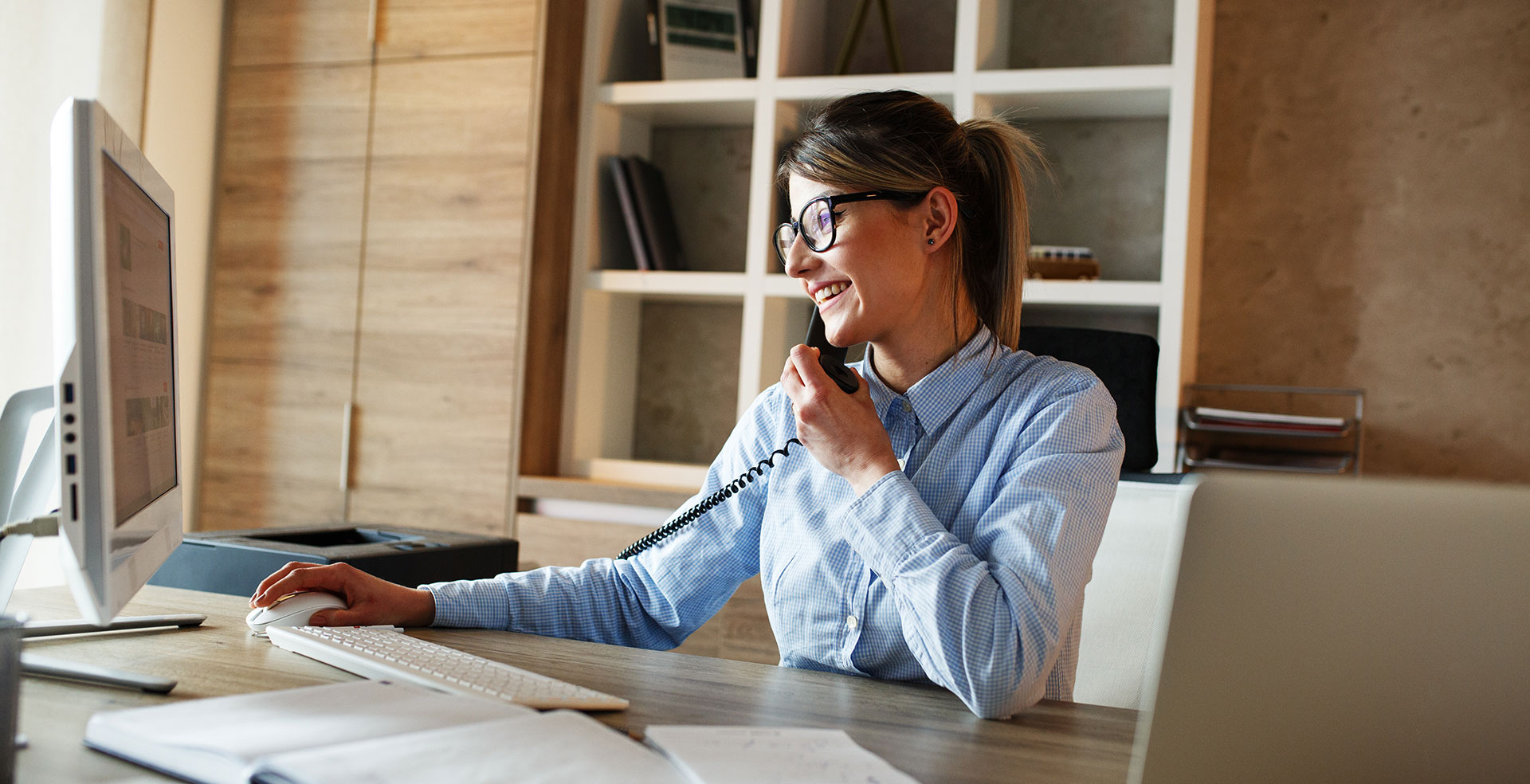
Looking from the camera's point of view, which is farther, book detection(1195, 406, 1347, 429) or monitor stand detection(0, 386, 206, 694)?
book detection(1195, 406, 1347, 429)

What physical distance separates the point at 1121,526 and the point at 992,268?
0.39m

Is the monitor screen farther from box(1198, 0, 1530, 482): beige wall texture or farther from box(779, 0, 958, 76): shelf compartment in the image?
box(1198, 0, 1530, 482): beige wall texture

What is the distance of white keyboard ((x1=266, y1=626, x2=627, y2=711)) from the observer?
2.99 ft

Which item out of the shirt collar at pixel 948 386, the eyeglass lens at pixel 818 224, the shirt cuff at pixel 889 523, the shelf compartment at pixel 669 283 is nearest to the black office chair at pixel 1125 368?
the shirt collar at pixel 948 386

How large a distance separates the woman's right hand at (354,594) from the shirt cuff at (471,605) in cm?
2

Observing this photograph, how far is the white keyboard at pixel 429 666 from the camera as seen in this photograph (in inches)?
35.9

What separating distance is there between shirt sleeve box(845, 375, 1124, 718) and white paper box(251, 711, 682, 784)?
346 millimetres

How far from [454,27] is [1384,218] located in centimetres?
235

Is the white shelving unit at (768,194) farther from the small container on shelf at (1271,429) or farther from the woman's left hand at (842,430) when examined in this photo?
the woman's left hand at (842,430)

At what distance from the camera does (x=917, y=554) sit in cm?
108

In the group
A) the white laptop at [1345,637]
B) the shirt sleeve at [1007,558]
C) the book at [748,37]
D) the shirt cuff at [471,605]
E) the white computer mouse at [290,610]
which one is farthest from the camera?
the book at [748,37]

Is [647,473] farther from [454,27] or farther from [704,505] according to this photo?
[704,505]

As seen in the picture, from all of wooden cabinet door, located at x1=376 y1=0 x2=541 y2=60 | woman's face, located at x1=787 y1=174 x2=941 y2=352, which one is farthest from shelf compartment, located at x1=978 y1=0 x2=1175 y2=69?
woman's face, located at x1=787 y1=174 x2=941 y2=352

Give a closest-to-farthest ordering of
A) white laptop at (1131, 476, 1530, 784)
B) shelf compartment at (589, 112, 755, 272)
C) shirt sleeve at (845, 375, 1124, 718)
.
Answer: white laptop at (1131, 476, 1530, 784)
shirt sleeve at (845, 375, 1124, 718)
shelf compartment at (589, 112, 755, 272)
